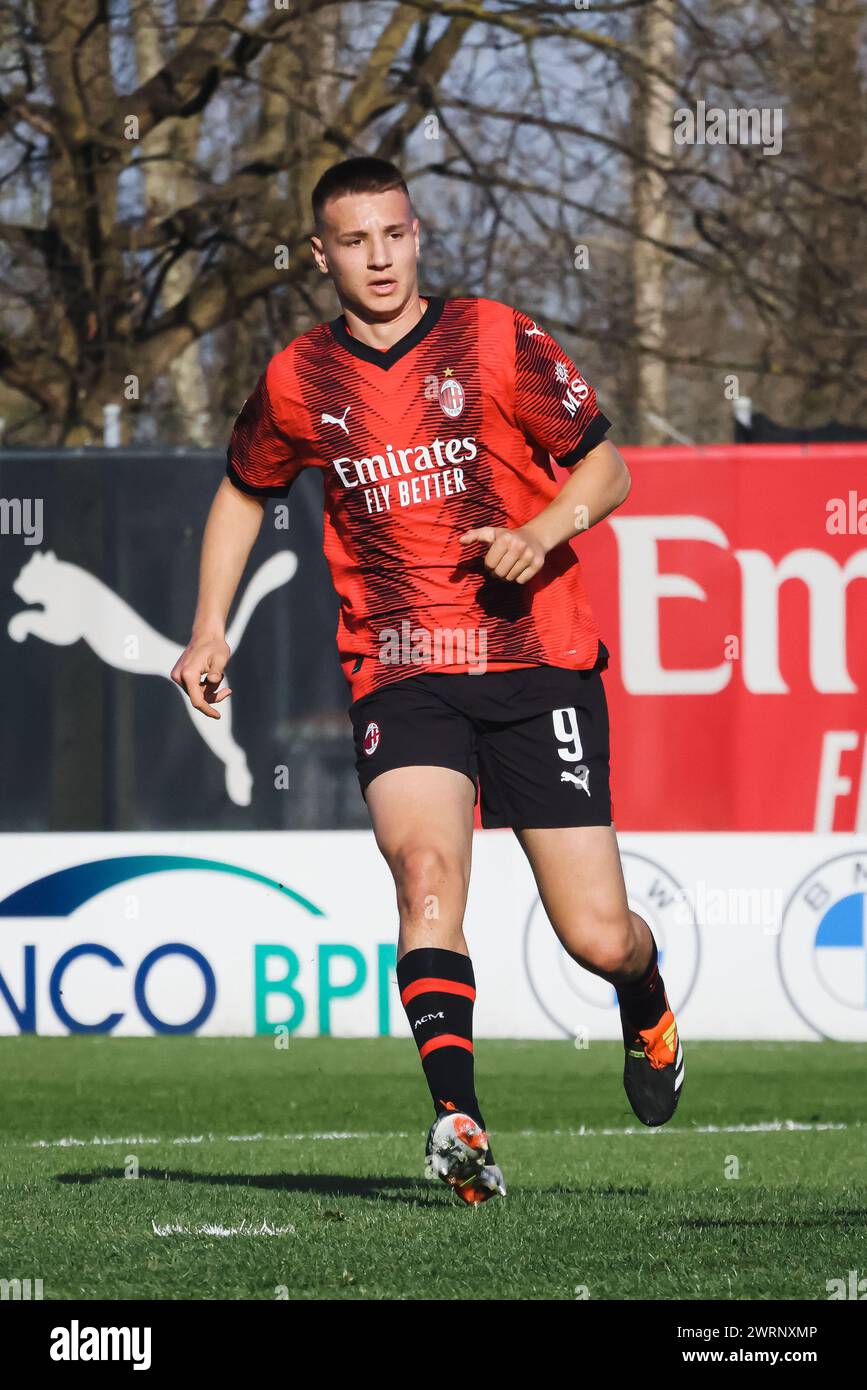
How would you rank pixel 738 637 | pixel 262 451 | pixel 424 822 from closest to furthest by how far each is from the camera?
pixel 424 822, pixel 262 451, pixel 738 637

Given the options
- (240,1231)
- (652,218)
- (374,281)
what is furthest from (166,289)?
(240,1231)

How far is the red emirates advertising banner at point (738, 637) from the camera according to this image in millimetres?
9039

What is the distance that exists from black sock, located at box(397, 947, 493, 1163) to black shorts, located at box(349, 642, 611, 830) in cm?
44

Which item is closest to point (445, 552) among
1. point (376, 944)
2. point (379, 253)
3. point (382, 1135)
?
point (379, 253)

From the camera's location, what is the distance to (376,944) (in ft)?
29.1

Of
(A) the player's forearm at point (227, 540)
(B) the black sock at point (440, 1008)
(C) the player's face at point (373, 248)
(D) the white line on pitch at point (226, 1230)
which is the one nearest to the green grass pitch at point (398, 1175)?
(D) the white line on pitch at point (226, 1230)

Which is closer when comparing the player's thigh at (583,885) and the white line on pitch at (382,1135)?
the player's thigh at (583,885)

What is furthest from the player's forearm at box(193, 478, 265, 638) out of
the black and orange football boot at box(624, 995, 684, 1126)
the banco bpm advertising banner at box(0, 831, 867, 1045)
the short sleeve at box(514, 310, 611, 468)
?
the banco bpm advertising banner at box(0, 831, 867, 1045)

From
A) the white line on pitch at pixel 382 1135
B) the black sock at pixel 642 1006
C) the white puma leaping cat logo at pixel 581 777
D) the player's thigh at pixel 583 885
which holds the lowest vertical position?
the white line on pitch at pixel 382 1135

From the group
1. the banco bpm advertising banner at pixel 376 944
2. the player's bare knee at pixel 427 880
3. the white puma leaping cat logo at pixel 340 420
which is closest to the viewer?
the player's bare knee at pixel 427 880

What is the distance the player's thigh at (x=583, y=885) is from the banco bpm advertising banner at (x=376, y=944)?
388cm

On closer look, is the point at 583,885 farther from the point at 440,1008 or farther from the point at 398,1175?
the point at 398,1175

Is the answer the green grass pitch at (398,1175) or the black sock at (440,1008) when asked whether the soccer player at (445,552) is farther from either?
the green grass pitch at (398,1175)

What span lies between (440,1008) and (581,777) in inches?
27.0
